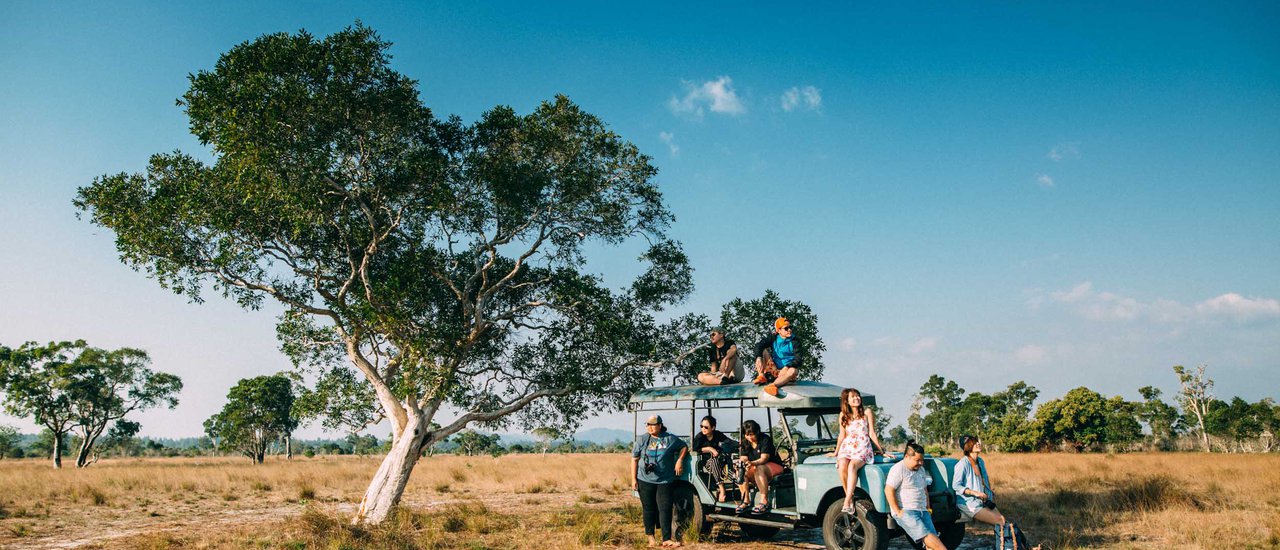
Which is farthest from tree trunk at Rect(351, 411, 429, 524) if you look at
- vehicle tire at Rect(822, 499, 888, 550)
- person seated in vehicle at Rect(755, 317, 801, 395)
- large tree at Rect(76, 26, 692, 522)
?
vehicle tire at Rect(822, 499, 888, 550)

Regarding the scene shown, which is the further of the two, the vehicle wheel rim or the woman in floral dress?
the vehicle wheel rim

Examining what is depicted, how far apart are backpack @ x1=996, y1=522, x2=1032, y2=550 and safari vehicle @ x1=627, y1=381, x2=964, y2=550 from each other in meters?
0.61

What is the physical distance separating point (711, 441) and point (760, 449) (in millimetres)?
1095

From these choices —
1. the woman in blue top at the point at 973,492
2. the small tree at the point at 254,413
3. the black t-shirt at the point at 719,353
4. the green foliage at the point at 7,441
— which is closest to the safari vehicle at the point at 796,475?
the woman in blue top at the point at 973,492

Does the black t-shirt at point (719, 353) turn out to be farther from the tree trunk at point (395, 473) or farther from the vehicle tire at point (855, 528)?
the tree trunk at point (395, 473)

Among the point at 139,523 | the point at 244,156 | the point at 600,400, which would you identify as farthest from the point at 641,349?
the point at 139,523

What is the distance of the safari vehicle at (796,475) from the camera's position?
31.4 ft

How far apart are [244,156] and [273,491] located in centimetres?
1797

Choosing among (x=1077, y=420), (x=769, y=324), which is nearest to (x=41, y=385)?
(x=769, y=324)

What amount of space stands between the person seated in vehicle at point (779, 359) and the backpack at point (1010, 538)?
3.66 meters

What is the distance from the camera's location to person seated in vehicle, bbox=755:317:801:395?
11586 millimetres

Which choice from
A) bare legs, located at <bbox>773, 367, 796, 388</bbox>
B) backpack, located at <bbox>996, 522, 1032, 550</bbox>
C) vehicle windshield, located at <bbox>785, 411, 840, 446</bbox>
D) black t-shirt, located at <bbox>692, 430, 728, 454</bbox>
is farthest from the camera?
black t-shirt, located at <bbox>692, 430, 728, 454</bbox>

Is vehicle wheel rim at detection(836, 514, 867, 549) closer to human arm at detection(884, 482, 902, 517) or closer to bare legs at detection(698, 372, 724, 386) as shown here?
human arm at detection(884, 482, 902, 517)

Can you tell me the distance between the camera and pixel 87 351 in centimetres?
4734
